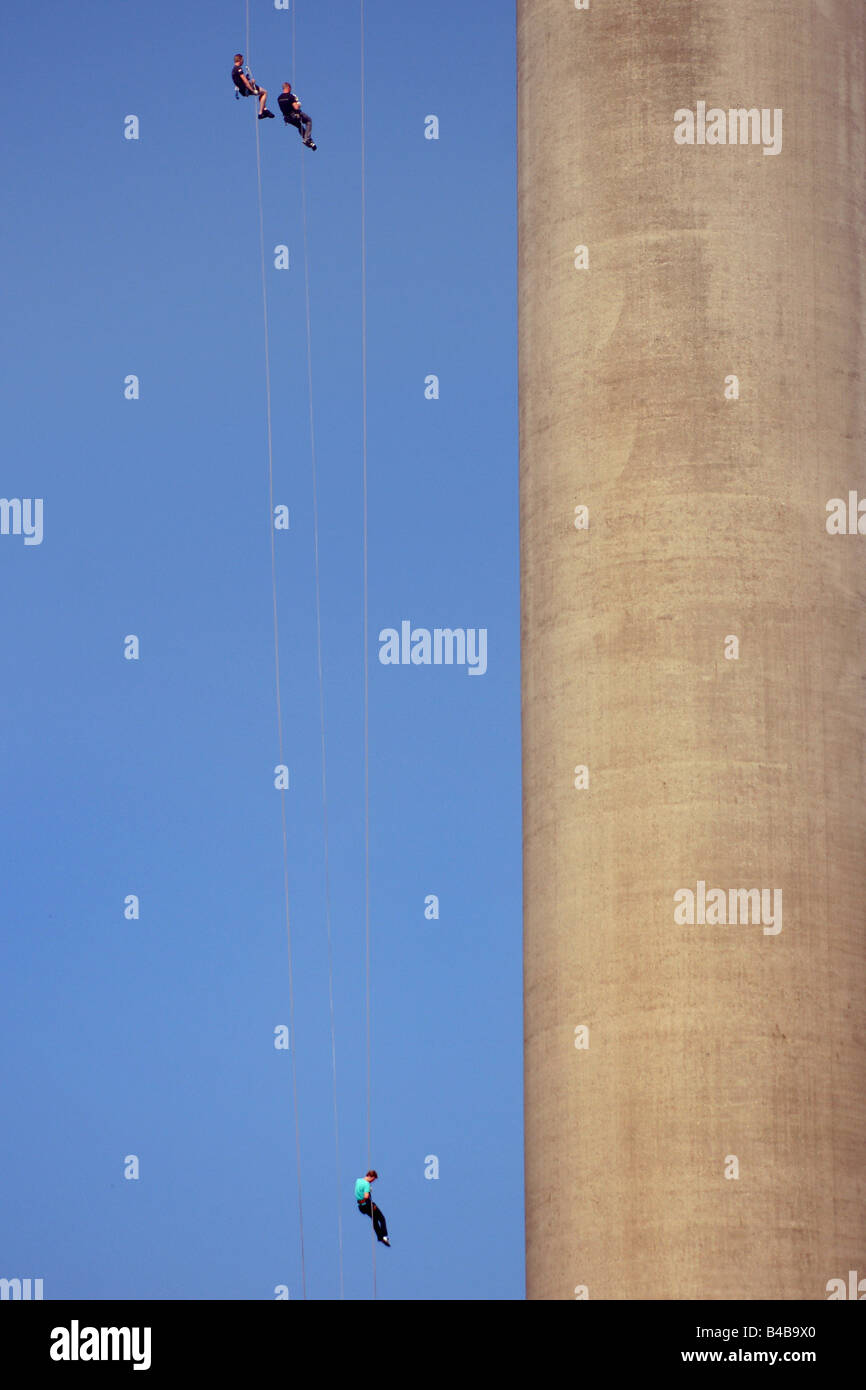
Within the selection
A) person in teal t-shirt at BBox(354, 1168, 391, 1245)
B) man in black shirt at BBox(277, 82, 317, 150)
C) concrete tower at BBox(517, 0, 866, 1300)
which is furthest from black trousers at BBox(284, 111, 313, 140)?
person in teal t-shirt at BBox(354, 1168, 391, 1245)

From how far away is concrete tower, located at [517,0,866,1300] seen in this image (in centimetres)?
1994

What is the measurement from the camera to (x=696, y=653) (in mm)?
20547

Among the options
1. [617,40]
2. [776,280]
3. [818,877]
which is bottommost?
[818,877]

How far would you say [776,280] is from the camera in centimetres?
2117

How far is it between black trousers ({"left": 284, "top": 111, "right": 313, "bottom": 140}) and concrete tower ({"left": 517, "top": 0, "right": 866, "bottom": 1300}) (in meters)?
6.13

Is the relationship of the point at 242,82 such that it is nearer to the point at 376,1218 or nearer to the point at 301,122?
the point at 301,122

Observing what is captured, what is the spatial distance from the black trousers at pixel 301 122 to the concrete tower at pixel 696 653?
613 cm

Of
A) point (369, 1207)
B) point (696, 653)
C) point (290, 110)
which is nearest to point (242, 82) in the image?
point (290, 110)

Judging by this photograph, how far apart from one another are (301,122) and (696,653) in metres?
10.7

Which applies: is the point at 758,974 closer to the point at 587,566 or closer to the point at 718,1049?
the point at 718,1049

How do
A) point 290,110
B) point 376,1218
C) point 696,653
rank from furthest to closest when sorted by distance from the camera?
1. point 290,110
2. point 376,1218
3. point 696,653

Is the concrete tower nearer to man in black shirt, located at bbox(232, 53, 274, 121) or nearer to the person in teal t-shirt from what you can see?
the person in teal t-shirt
